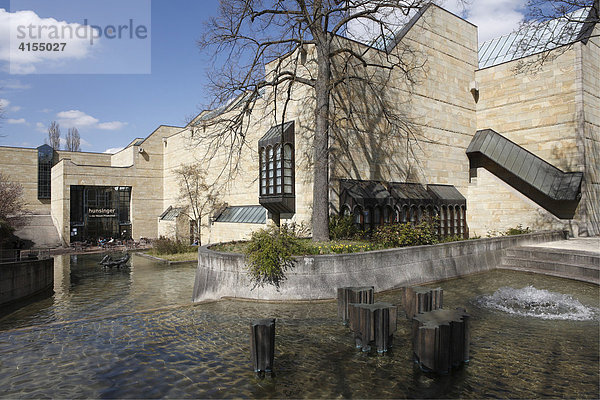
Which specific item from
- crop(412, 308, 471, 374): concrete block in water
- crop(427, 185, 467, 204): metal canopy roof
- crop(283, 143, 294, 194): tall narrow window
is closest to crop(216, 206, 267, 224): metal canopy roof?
crop(283, 143, 294, 194): tall narrow window

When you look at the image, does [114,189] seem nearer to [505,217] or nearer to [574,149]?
[505,217]

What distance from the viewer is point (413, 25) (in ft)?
73.3

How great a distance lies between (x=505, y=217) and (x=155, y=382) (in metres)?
23.6

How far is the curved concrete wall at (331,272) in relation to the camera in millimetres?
10898

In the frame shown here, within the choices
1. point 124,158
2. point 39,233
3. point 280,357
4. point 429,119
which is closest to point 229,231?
point 429,119

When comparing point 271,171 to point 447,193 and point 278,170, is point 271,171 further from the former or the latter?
point 447,193

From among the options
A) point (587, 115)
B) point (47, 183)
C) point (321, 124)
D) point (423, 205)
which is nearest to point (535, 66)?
point (587, 115)

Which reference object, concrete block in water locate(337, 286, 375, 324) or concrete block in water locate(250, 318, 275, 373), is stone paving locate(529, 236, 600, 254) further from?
concrete block in water locate(250, 318, 275, 373)

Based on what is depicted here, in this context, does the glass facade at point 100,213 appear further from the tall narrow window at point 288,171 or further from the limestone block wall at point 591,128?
the limestone block wall at point 591,128

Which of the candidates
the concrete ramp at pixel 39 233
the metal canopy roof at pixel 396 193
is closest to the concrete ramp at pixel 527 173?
the metal canopy roof at pixel 396 193

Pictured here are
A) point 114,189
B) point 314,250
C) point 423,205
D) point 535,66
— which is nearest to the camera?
point 314,250

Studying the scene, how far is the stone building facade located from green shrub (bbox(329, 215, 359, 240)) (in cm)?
82

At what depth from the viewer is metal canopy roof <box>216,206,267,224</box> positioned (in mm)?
22609

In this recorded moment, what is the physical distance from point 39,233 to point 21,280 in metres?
26.2
